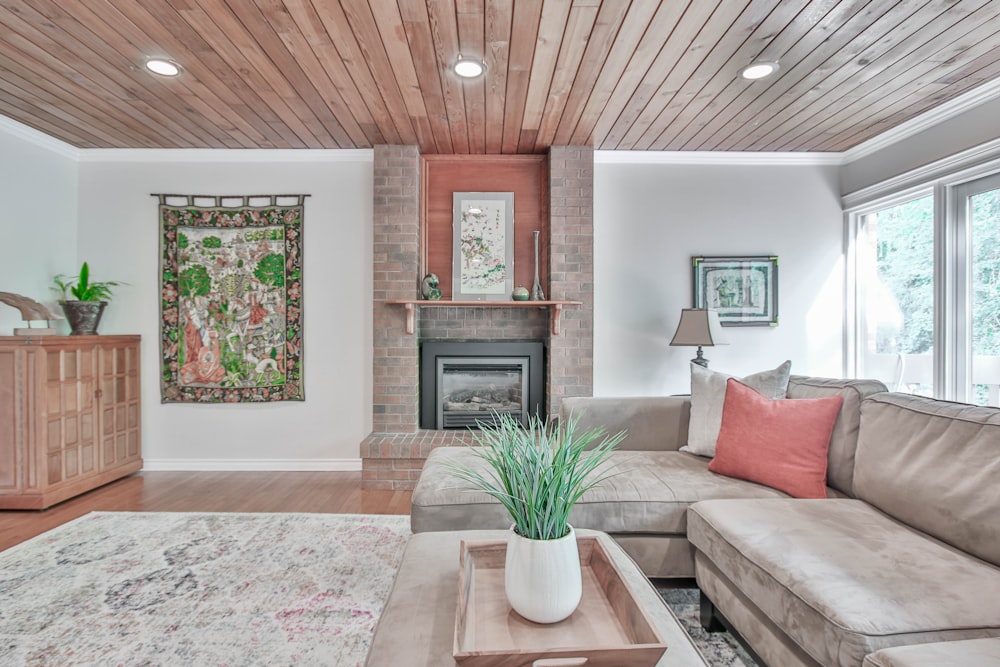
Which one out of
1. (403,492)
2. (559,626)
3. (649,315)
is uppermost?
(649,315)

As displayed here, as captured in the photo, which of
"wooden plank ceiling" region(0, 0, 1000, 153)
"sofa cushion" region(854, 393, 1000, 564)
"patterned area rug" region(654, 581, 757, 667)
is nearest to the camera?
"sofa cushion" region(854, 393, 1000, 564)

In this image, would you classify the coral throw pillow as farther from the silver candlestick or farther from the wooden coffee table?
the silver candlestick

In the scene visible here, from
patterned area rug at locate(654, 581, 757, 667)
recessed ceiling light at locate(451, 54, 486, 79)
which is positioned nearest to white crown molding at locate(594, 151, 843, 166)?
recessed ceiling light at locate(451, 54, 486, 79)

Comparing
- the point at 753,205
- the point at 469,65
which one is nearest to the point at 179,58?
the point at 469,65

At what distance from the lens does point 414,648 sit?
0.96 metres

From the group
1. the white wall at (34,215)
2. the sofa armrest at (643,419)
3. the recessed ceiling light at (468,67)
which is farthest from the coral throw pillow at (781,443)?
the white wall at (34,215)

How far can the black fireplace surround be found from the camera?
3.82 metres

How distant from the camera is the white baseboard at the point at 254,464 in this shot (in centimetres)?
380

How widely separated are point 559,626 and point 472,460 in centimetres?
127

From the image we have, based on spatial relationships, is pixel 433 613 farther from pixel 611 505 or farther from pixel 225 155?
pixel 225 155

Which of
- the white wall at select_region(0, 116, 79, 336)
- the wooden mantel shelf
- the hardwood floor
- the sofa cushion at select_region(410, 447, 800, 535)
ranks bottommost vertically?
the hardwood floor

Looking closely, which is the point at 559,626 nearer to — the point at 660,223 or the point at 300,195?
the point at 660,223

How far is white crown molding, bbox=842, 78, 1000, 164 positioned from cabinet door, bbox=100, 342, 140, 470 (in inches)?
223

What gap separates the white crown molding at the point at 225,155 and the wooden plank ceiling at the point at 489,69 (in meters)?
0.17
